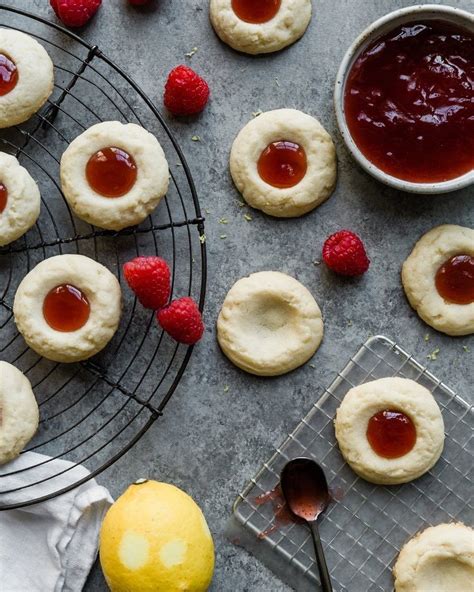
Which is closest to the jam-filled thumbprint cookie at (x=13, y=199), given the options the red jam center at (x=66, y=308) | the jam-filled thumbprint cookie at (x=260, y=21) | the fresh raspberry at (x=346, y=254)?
the red jam center at (x=66, y=308)

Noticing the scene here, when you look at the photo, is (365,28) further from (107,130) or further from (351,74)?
(107,130)

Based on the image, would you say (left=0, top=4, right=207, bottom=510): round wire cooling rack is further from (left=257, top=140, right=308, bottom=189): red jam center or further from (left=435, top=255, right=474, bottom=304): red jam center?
Result: (left=435, top=255, right=474, bottom=304): red jam center

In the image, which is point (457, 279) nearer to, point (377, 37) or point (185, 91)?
point (377, 37)

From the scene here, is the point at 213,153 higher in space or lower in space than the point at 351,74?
lower

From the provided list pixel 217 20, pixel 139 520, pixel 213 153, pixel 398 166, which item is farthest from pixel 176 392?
pixel 217 20

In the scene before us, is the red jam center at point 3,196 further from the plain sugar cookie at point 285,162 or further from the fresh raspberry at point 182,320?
the plain sugar cookie at point 285,162
